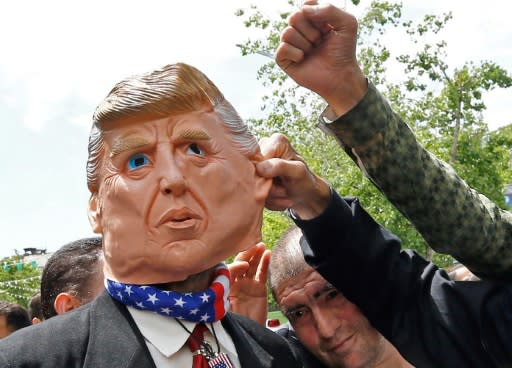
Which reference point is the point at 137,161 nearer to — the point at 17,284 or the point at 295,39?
the point at 295,39

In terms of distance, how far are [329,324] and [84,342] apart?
3.69 feet

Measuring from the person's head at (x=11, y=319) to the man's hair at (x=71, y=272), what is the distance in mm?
1861

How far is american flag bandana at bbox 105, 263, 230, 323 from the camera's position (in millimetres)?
1759

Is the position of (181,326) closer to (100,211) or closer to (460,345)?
(100,211)

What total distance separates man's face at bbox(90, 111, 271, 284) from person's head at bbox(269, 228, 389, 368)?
74 centimetres

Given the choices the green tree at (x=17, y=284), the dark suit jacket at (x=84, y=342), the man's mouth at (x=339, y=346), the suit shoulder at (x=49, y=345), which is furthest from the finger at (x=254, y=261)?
the green tree at (x=17, y=284)

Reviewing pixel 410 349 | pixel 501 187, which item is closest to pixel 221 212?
pixel 410 349

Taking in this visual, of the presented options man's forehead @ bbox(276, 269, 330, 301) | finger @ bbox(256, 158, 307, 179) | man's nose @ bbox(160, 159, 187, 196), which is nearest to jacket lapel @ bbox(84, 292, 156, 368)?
man's nose @ bbox(160, 159, 187, 196)

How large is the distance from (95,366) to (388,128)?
1095 millimetres

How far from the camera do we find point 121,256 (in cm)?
184

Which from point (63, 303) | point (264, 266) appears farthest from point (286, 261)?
point (63, 303)

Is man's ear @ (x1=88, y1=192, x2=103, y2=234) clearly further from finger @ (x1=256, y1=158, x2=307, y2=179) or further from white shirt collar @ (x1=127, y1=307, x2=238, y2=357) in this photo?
finger @ (x1=256, y1=158, x2=307, y2=179)

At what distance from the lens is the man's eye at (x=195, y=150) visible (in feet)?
6.26

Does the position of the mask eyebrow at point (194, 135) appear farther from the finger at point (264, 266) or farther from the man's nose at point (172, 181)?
the finger at point (264, 266)
